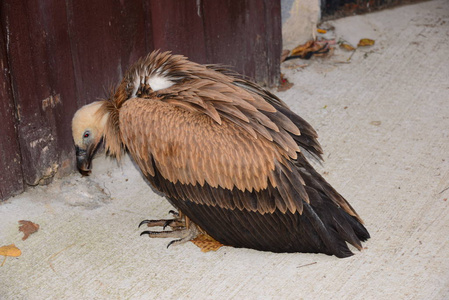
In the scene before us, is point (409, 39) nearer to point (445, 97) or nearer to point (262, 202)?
point (445, 97)

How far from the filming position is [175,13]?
17.0ft

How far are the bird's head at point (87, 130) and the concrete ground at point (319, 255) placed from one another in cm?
41

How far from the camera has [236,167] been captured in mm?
3771

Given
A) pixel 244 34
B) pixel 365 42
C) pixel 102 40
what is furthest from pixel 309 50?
pixel 102 40

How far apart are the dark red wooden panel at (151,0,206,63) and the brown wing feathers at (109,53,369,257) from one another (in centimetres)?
119

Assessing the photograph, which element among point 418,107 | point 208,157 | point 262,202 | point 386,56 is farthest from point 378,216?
point 386,56

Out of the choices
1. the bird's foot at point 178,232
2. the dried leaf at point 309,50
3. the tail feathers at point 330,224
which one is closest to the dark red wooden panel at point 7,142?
the bird's foot at point 178,232

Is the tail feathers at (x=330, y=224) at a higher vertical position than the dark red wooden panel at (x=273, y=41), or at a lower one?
lower

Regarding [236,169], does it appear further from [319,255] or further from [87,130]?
[87,130]

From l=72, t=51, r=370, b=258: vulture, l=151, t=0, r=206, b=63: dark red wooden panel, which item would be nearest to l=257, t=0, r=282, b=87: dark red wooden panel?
l=151, t=0, r=206, b=63: dark red wooden panel

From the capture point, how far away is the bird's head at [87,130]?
170 inches

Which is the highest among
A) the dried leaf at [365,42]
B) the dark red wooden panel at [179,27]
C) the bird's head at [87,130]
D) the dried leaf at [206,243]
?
the dark red wooden panel at [179,27]

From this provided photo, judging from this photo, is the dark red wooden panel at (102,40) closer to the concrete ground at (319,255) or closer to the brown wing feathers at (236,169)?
the concrete ground at (319,255)

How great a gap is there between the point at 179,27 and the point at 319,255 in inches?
86.8
